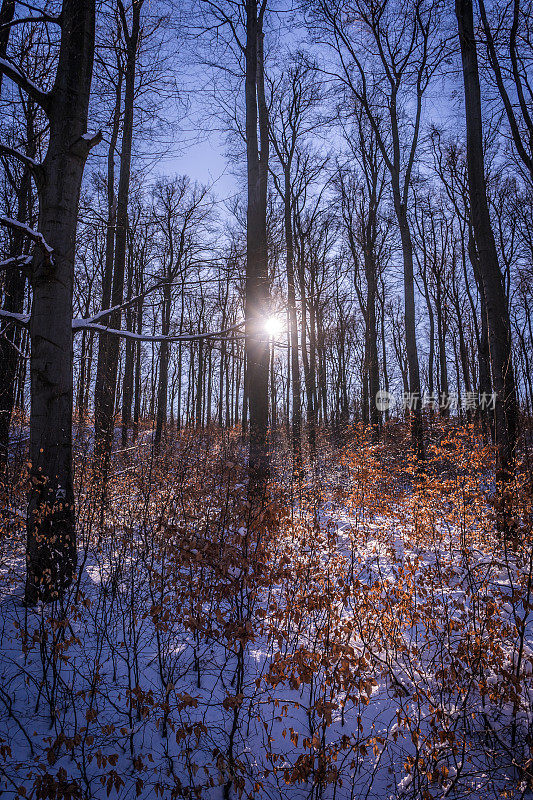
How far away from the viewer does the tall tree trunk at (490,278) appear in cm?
495

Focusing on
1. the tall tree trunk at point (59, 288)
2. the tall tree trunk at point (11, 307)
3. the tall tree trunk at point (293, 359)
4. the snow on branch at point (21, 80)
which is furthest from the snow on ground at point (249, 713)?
the tall tree trunk at point (293, 359)

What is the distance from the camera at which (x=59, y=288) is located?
3537 millimetres

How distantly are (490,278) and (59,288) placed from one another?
5587 mm

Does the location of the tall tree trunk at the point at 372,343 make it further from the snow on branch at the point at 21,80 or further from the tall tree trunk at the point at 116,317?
the snow on branch at the point at 21,80

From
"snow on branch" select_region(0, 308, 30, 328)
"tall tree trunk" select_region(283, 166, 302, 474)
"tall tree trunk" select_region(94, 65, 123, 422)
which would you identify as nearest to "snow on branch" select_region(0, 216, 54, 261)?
"snow on branch" select_region(0, 308, 30, 328)

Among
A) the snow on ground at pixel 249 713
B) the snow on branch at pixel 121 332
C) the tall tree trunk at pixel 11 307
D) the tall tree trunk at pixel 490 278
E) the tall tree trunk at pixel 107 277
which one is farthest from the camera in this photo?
the tall tree trunk at pixel 107 277

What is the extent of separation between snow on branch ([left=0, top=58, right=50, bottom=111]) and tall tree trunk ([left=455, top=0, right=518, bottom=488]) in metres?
5.48

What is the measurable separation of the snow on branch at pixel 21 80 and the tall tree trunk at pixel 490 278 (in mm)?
5480

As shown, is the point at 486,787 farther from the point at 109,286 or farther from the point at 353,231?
the point at 353,231

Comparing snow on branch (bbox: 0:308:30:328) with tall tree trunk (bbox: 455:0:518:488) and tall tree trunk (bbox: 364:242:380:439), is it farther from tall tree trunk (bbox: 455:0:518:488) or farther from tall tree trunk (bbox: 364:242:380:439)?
tall tree trunk (bbox: 364:242:380:439)

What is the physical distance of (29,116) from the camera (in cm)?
522

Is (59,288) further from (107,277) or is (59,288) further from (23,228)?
(107,277)

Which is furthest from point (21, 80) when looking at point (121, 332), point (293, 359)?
point (293, 359)

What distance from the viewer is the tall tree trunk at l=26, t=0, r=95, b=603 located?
3.38 metres
